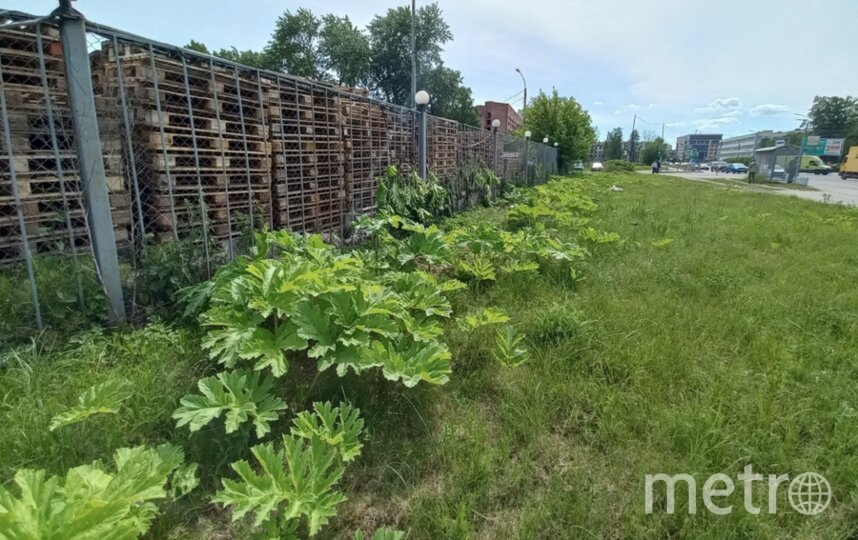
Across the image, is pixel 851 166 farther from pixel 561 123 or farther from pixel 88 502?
pixel 88 502

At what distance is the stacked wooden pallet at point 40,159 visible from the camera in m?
2.84

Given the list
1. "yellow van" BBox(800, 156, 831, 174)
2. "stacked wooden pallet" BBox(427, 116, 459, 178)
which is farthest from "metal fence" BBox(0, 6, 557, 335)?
"yellow van" BBox(800, 156, 831, 174)

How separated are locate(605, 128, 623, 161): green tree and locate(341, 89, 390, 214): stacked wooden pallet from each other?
76231mm

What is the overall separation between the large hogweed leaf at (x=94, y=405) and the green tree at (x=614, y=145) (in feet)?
266

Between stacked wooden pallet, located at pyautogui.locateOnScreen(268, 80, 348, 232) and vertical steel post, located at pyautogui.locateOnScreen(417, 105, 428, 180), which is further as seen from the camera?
vertical steel post, located at pyautogui.locateOnScreen(417, 105, 428, 180)

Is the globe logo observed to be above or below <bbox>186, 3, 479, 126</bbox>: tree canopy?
below

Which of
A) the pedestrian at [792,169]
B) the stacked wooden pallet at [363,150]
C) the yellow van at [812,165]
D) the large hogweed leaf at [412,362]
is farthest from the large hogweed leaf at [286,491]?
the yellow van at [812,165]

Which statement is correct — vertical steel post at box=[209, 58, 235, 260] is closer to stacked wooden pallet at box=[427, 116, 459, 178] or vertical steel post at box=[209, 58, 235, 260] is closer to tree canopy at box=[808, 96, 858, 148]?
stacked wooden pallet at box=[427, 116, 459, 178]

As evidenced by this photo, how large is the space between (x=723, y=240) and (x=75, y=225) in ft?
27.6

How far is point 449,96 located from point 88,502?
142 feet

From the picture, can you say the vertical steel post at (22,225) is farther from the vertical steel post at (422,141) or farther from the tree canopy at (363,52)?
the tree canopy at (363,52)

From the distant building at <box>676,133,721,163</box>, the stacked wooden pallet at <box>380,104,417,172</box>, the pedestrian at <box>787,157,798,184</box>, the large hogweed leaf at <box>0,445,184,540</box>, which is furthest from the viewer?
the distant building at <box>676,133,721,163</box>

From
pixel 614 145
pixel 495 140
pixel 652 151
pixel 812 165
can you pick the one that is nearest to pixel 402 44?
pixel 495 140

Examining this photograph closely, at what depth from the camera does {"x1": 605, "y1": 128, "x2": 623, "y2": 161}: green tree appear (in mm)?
73438
